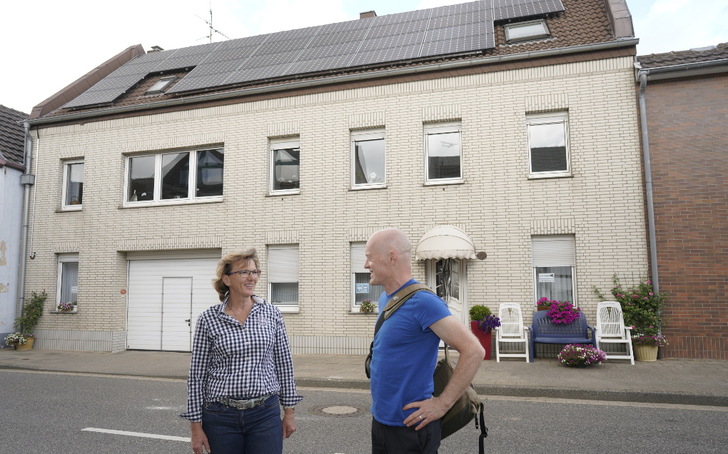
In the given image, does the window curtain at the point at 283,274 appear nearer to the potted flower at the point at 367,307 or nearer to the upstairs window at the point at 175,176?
the potted flower at the point at 367,307

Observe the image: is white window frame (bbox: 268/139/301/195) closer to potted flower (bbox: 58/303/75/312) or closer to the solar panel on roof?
the solar panel on roof

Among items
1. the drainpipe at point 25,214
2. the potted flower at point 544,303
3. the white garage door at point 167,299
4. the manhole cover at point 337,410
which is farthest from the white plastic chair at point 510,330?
the drainpipe at point 25,214

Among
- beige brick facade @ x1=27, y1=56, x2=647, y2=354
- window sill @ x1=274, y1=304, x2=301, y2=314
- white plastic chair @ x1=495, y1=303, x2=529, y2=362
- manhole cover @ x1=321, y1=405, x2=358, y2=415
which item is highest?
beige brick facade @ x1=27, y1=56, x2=647, y2=354

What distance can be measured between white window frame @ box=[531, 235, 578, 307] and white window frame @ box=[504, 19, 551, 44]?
5.07 meters

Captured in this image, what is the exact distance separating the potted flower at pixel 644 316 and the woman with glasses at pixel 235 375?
941 centimetres

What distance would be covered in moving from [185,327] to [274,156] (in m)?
5.10

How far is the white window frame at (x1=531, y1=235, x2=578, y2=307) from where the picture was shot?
463 inches

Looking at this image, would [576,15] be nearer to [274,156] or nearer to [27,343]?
[274,156]

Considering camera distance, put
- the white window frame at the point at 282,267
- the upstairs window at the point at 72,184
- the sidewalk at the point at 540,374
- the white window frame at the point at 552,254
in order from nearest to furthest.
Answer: the sidewalk at the point at 540,374
the white window frame at the point at 552,254
the white window frame at the point at 282,267
the upstairs window at the point at 72,184

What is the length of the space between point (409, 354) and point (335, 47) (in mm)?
14141

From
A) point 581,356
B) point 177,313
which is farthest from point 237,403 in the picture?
point 177,313

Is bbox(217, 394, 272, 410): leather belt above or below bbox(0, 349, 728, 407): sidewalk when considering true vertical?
above

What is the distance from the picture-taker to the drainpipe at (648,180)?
11.0 meters

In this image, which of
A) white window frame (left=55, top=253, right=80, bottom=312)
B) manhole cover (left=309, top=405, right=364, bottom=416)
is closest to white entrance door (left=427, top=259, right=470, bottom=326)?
manhole cover (left=309, top=405, right=364, bottom=416)
